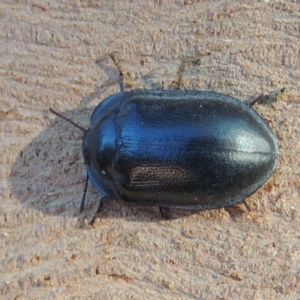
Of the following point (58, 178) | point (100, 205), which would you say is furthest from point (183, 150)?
point (58, 178)

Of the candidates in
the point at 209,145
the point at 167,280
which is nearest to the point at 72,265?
the point at 167,280

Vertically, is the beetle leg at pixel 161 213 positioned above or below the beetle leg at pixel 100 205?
above

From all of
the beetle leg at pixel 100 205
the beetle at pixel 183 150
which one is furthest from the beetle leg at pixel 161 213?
the beetle leg at pixel 100 205

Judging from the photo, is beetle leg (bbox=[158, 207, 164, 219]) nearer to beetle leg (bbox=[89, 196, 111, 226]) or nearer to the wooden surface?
the wooden surface

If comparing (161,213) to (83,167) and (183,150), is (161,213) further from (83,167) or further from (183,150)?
(83,167)

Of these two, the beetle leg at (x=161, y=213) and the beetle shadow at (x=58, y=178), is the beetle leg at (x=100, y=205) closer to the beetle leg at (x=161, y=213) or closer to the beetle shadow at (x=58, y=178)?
the beetle shadow at (x=58, y=178)

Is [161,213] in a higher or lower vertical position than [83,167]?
lower

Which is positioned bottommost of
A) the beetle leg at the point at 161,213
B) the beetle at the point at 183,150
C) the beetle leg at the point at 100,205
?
the beetle leg at the point at 100,205
